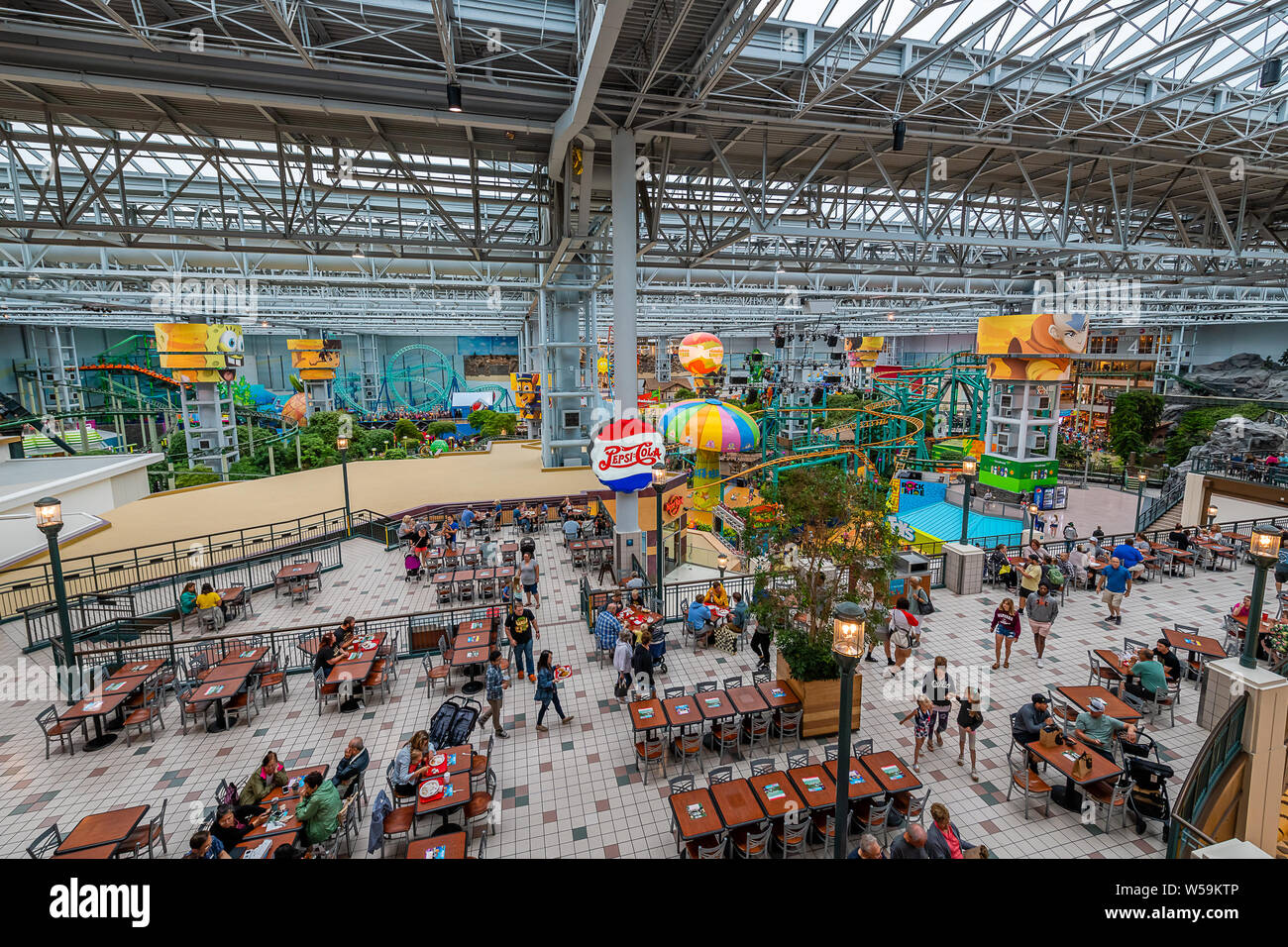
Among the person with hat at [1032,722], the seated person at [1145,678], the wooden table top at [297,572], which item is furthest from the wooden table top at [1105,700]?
the wooden table top at [297,572]

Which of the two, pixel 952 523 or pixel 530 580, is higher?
pixel 530 580

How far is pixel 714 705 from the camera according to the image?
8094 millimetres

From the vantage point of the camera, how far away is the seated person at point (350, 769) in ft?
22.7

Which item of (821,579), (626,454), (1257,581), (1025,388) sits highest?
(1025,388)

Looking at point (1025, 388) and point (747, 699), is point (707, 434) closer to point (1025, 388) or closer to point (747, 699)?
point (1025, 388)

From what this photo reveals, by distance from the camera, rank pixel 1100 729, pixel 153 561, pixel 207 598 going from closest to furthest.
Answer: pixel 1100 729 < pixel 207 598 < pixel 153 561

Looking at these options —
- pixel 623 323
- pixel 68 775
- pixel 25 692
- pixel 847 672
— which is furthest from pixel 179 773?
pixel 623 323

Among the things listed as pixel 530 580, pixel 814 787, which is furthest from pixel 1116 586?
pixel 530 580

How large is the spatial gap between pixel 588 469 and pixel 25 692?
18.4 metres

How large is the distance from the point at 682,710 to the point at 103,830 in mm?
6361

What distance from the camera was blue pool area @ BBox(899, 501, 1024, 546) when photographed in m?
20.1

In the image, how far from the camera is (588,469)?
2619 cm

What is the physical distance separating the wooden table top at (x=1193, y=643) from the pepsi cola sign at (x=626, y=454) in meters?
9.44

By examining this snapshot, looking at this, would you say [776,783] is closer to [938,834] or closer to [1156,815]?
[938,834]
